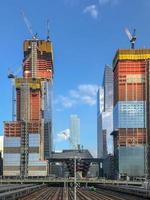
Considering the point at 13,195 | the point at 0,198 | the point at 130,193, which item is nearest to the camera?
the point at 0,198

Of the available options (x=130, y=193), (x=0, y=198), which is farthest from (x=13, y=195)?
(x=130, y=193)

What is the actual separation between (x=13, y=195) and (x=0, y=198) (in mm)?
28910

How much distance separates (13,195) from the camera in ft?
492

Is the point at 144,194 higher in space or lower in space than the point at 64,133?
lower

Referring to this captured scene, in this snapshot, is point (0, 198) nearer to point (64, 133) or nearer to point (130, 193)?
point (64, 133)

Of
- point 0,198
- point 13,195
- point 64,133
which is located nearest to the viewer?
point 64,133

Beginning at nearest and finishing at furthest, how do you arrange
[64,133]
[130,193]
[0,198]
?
[64,133] → [0,198] → [130,193]

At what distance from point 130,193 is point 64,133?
88233mm

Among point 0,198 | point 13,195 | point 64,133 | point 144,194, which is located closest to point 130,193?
point 144,194

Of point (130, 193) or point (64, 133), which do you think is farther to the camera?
point (130, 193)

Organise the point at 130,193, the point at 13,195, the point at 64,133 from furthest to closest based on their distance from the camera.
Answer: the point at 130,193
the point at 13,195
the point at 64,133

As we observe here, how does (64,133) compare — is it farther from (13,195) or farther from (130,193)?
(130,193)

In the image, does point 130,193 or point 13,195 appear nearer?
point 13,195

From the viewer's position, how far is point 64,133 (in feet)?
341
